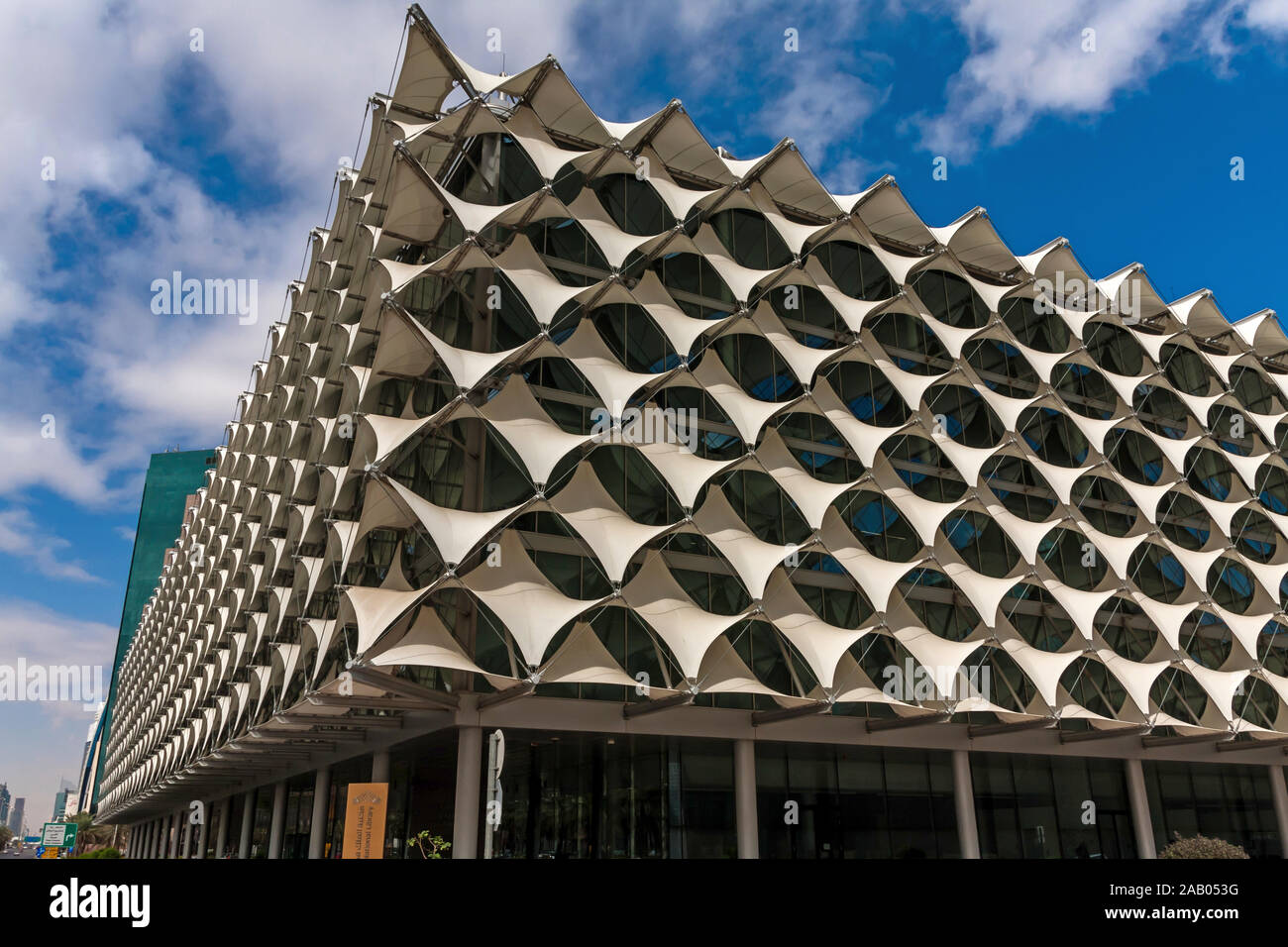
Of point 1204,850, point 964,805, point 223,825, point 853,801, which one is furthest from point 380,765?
point 223,825

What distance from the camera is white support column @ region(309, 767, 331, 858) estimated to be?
3088 cm

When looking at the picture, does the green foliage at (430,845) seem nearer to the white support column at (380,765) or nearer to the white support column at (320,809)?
the white support column at (380,765)

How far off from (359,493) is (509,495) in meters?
4.50

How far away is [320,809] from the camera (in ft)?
103

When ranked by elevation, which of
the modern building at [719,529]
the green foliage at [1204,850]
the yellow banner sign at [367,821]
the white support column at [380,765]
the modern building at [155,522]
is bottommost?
the green foliage at [1204,850]

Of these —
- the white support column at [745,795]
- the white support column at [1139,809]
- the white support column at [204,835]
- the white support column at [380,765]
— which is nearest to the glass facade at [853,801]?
the white support column at [745,795]

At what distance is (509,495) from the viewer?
2333 cm

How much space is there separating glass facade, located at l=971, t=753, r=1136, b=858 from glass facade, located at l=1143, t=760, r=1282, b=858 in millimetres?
1873

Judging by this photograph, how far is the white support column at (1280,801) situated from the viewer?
34.3 meters

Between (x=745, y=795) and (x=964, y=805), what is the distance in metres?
7.56

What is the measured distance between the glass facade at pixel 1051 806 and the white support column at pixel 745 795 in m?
8.18

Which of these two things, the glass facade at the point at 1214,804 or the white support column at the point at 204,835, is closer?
the glass facade at the point at 1214,804

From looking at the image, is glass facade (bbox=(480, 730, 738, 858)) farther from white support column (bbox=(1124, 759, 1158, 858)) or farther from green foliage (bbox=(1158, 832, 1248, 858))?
white support column (bbox=(1124, 759, 1158, 858))

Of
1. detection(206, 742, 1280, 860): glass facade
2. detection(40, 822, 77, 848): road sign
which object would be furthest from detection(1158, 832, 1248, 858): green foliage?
detection(40, 822, 77, 848): road sign
